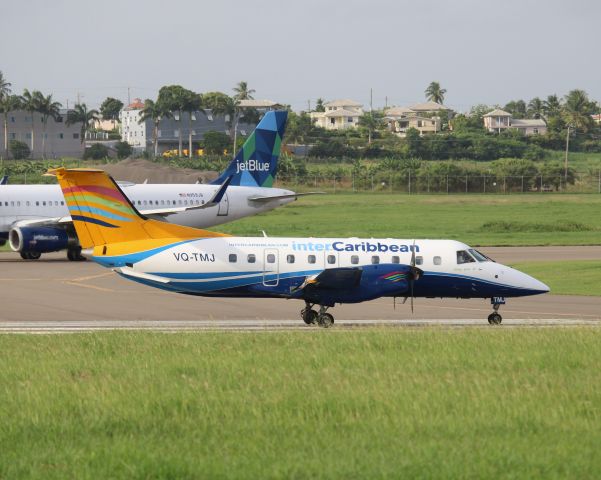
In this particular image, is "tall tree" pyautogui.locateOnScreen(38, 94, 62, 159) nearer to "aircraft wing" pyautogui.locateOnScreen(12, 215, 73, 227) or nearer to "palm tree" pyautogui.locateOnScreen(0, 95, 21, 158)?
"palm tree" pyautogui.locateOnScreen(0, 95, 21, 158)

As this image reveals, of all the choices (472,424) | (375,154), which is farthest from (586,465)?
(375,154)

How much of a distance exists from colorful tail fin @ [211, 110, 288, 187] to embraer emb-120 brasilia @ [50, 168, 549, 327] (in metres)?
25.3

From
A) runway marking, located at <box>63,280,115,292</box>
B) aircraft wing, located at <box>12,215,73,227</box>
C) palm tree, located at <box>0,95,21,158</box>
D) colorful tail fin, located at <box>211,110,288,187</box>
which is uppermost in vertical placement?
palm tree, located at <box>0,95,21,158</box>

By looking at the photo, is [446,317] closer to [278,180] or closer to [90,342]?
[90,342]

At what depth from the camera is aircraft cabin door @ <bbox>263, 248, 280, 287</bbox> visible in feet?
109

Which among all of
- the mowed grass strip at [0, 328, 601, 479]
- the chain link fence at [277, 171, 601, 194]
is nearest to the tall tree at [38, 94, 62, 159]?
the chain link fence at [277, 171, 601, 194]

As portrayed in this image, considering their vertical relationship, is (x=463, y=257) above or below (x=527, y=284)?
above

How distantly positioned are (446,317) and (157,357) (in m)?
16.3

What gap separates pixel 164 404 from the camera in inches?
647

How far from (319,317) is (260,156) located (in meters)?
28.4

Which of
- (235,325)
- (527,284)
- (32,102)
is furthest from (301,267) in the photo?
(32,102)

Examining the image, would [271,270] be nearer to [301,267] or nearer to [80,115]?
[301,267]

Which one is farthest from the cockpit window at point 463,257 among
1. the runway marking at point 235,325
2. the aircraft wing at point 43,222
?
the aircraft wing at point 43,222

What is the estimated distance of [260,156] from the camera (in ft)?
197
